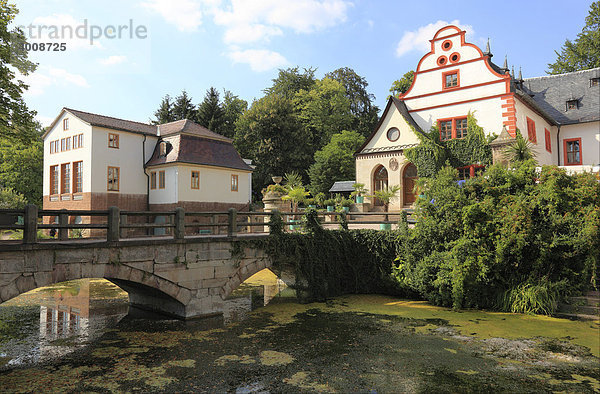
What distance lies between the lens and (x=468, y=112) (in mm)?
24938

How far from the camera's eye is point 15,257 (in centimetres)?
938

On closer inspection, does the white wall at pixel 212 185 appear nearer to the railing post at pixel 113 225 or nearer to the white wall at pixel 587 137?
the railing post at pixel 113 225

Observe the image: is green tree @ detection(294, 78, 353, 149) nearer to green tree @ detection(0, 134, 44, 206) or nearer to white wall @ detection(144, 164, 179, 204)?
white wall @ detection(144, 164, 179, 204)

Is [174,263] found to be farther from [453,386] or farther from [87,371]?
[453,386]

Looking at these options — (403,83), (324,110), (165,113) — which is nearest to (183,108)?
(165,113)

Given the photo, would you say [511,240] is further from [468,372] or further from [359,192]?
[359,192]

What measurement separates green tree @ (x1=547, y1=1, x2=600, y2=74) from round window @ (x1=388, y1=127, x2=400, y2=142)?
21276mm

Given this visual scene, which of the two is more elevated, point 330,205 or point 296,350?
point 330,205

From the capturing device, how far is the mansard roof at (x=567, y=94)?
1107 inches

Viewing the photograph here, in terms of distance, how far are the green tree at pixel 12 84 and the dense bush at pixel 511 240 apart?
15.7 metres

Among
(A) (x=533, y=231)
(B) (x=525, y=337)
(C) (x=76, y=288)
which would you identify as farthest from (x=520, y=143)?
(C) (x=76, y=288)

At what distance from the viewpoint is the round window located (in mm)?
27203

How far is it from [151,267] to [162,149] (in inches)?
723

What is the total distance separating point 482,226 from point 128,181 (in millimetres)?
22436
